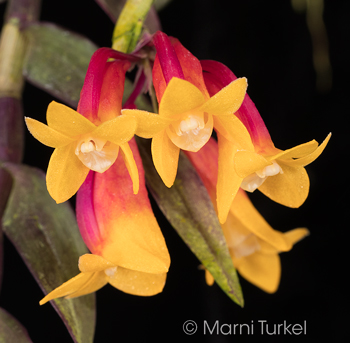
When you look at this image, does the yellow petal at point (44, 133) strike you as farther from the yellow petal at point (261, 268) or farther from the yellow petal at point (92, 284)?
the yellow petal at point (261, 268)

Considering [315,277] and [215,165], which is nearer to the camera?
[215,165]

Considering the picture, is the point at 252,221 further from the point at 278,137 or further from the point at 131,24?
the point at 278,137

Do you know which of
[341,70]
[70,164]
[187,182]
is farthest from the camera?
[341,70]

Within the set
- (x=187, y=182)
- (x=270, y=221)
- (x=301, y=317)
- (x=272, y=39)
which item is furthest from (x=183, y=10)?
(x=301, y=317)

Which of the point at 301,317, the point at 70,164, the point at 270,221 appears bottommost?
the point at 301,317

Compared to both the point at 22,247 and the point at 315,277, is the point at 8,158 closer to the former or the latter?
the point at 22,247

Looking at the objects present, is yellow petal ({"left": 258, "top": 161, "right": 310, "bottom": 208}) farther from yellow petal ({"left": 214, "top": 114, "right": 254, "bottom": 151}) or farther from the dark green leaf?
the dark green leaf

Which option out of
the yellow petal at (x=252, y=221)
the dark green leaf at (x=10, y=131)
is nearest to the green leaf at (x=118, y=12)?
the dark green leaf at (x=10, y=131)
